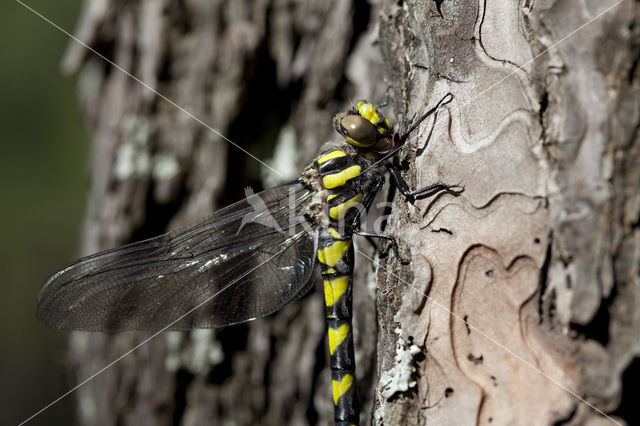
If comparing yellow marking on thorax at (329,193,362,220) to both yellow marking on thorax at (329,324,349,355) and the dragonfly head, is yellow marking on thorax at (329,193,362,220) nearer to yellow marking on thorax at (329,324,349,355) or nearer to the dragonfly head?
the dragonfly head

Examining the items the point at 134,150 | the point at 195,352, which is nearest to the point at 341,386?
the point at 195,352

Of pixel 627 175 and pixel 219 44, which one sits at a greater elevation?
pixel 219 44

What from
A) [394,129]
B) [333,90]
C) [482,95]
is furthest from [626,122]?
[333,90]

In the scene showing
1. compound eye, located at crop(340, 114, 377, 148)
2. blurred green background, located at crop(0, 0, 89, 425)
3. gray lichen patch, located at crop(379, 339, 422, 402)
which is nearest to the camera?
gray lichen patch, located at crop(379, 339, 422, 402)

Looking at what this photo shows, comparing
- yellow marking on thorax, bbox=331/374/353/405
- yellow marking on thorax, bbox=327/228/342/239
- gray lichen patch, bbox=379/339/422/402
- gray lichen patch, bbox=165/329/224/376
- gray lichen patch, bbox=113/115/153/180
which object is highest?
gray lichen patch, bbox=113/115/153/180

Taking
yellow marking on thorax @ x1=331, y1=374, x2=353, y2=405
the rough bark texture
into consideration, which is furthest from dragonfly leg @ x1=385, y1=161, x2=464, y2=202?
yellow marking on thorax @ x1=331, y1=374, x2=353, y2=405

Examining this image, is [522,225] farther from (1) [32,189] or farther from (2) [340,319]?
(1) [32,189]

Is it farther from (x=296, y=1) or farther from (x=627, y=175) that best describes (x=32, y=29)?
(x=627, y=175)
